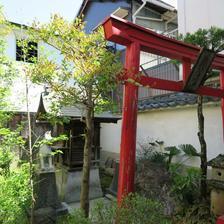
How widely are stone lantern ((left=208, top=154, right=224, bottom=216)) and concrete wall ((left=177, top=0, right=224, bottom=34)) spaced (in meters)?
6.00

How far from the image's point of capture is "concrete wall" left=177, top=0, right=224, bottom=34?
9.93 metres

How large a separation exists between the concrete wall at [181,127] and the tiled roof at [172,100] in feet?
1.09

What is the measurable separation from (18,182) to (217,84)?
770 centimetres

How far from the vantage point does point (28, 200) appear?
213 inches

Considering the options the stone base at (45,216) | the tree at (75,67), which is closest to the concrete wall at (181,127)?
the stone base at (45,216)

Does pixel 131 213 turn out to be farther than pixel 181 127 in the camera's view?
No

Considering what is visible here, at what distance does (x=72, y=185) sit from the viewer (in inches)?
384

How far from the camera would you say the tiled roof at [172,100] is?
8.88m

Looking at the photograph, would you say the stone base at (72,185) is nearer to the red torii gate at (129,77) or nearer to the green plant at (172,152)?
the green plant at (172,152)

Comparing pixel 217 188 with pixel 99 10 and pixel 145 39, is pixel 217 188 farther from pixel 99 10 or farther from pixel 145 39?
pixel 99 10

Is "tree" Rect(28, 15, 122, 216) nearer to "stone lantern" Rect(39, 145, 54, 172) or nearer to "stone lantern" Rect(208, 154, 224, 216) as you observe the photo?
"stone lantern" Rect(39, 145, 54, 172)

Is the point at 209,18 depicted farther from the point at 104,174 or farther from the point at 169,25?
the point at 104,174

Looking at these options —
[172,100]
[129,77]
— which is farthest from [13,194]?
[172,100]

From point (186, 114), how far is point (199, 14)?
4551 millimetres
